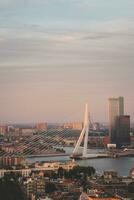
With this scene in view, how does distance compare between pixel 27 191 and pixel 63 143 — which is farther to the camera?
pixel 63 143

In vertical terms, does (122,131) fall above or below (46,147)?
above

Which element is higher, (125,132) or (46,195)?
(125,132)

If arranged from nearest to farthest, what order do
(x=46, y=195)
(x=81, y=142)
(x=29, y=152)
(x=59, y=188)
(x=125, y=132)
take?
(x=46, y=195) → (x=59, y=188) → (x=29, y=152) → (x=81, y=142) → (x=125, y=132)

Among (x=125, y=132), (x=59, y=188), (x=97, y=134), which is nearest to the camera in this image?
(x=59, y=188)

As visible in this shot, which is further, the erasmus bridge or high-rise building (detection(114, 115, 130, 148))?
high-rise building (detection(114, 115, 130, 148))

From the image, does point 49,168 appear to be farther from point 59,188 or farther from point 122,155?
point 122,155

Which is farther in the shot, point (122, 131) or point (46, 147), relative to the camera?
point (122, 131)

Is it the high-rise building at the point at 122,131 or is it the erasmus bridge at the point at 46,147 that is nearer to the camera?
the erasmus bridge at the point at 46,147

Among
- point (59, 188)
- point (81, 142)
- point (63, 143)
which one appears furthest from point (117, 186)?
point (63, 143)
